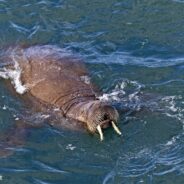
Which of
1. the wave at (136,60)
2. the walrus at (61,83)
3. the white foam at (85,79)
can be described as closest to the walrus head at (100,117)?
the walrus at (61,83)

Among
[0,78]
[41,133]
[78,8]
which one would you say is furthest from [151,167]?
[78,8]

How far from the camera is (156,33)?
13.2 meters

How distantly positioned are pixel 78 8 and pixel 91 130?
520 cm

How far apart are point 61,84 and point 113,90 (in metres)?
0.97

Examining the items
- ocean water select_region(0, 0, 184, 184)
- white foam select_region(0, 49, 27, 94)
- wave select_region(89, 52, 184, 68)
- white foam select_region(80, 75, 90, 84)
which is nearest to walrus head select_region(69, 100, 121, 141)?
ocean water select_region(0, 0, 184, 184)

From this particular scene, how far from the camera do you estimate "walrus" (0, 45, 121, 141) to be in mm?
9836

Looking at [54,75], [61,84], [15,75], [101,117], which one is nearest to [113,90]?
[61,84]

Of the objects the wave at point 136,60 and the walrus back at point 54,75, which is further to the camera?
the wave at point 136,60

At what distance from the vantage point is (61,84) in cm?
1119

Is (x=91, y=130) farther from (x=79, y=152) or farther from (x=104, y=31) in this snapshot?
(x=104, y=31)

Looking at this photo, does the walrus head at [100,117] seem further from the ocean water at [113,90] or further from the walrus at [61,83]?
the ocean water at [113,90]

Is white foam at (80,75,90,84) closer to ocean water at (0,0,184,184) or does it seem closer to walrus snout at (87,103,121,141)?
ocean water at (0,0,184,184)

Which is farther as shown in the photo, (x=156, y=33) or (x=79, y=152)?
(x=156, y=33)

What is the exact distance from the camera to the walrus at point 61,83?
9836 millimetres
